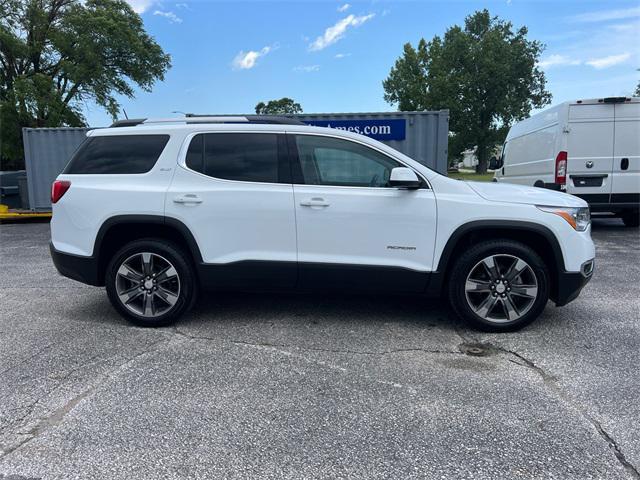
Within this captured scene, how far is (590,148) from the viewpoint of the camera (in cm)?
914

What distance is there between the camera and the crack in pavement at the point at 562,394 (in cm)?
240

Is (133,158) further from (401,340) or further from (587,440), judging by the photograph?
(587,440)

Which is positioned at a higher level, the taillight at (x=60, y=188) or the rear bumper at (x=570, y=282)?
the taillight at (x=60, y=188)

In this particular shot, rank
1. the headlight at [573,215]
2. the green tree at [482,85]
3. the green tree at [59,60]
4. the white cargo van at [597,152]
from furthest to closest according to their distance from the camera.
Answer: the green tree at [482,85], the green tree at [59,60], the white cargo van at [597,152], the headlight at [573,215]

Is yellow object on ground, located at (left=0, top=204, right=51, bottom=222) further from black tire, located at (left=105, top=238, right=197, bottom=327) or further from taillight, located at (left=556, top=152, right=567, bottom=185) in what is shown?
taillight, located at (left=556, top=152, right=567, bottom=185)

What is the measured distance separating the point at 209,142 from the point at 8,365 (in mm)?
Result: 2444

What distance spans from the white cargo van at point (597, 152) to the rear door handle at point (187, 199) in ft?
25.5

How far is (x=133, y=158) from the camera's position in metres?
4.40

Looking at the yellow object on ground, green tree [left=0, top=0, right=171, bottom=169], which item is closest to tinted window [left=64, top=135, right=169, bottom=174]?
the yellow object on ground

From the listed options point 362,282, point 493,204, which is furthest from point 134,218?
point 493,204

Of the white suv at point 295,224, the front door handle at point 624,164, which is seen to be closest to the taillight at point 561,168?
the front door handle at point 624,164

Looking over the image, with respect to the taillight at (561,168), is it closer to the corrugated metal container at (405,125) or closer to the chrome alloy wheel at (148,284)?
the corrugated metal container at (405,125)

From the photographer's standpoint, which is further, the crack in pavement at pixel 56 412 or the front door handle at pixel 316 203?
the front door handle at pixel 316 203

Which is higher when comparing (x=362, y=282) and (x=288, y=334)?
(x=362, y=282)
